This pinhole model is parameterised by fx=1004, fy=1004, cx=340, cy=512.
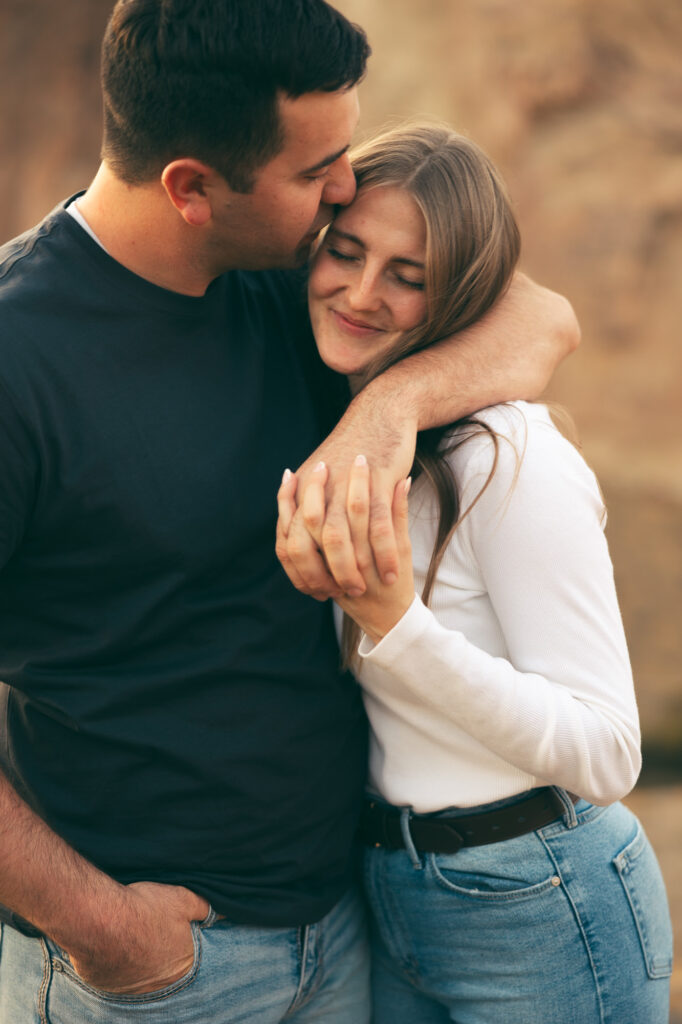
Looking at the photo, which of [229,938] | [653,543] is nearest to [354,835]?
[229,938]

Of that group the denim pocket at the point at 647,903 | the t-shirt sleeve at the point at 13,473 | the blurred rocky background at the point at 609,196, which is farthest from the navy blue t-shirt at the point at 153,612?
the blurred rocky background at the point at 609,196

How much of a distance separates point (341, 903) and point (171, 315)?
0.99 metres

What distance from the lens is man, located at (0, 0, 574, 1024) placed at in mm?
1401

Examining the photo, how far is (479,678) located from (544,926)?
1.44 feet

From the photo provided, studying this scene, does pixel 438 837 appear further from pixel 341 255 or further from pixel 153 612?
pixel 341 255

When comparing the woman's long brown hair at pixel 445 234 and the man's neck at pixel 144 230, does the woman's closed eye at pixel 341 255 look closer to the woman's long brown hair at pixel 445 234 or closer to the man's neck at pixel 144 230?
the woman's long brown hair at pixel 445 234

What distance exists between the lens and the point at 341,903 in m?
1.66

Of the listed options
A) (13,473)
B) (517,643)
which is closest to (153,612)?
(13,473)

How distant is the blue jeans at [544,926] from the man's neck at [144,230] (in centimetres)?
98

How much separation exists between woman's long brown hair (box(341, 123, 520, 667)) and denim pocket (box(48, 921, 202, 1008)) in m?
0.48

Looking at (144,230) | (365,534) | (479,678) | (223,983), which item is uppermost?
(144,230)

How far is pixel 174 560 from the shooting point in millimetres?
1477

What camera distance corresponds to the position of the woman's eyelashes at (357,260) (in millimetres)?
1658

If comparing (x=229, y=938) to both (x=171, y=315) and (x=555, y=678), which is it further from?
(x=171, y=315)
